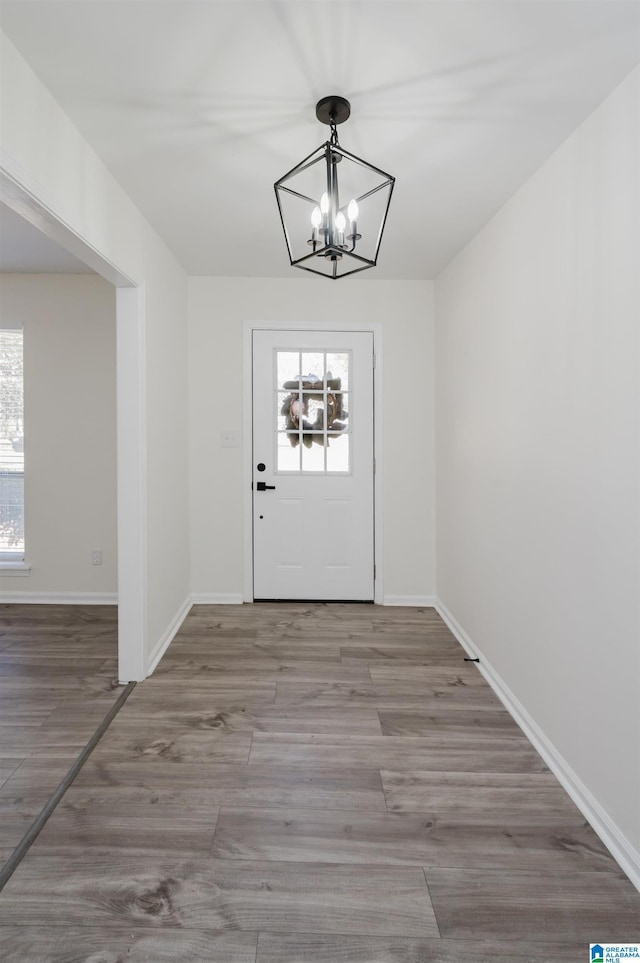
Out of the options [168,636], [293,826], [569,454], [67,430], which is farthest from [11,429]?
[569,454]

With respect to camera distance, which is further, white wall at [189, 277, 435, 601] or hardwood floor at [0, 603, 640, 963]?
white wall at [189, 277, 435, 601]

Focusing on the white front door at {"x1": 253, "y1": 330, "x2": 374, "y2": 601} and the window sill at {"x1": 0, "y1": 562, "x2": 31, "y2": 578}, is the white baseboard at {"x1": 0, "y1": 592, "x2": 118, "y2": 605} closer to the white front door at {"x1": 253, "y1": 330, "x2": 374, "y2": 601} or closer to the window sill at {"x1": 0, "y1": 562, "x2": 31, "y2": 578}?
the window sill at {"x1": 0, "y1": 562, "x2": 31, "y2": 578}

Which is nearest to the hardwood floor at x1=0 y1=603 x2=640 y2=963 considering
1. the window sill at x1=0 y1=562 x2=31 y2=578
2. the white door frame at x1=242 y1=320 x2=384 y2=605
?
the white door frame at x1=242 y1=320 x2=384 y2=605

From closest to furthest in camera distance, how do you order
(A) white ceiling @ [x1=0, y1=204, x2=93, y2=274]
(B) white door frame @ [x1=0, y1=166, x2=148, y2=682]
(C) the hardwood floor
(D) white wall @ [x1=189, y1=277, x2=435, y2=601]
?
(C) the hardwood floor → (B) white door frame @ [x1=0, y1=166, x2=148, y2=682] → (A) white ceiling @ [x1=0, y1=204, x2=93, y2=274] → (D) white wall @ [x1=189, y1=277, x2=435, y2=601]

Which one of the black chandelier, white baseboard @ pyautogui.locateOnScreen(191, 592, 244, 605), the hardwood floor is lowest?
the hardwood floor

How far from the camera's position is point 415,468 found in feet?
13.3

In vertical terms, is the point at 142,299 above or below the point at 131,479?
above

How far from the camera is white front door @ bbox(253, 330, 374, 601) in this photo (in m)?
4.01

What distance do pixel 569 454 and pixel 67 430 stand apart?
3.50m

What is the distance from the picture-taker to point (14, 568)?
402 cm

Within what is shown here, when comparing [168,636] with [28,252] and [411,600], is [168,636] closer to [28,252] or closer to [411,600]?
[411,600]

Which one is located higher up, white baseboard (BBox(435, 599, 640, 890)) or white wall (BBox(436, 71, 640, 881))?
white wall (BBox(436, 71, 640, 881))

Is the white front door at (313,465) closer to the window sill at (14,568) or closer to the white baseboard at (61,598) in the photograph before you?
the white baseboard at (61,598)

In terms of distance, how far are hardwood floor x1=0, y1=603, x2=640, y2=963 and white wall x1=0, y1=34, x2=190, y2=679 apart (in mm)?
650
